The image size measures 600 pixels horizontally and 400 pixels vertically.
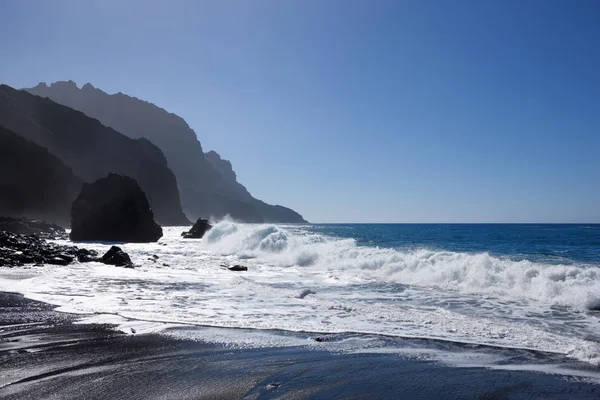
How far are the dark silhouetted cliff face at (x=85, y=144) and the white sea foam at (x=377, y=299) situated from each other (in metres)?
92.0

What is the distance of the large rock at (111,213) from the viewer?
175 feet

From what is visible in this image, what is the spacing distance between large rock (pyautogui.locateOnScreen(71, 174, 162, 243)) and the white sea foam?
3806cm

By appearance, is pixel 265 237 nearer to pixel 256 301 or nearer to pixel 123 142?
pixel 256 301

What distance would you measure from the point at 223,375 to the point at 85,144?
11627cm

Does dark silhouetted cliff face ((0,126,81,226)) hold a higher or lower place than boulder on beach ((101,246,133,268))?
higher

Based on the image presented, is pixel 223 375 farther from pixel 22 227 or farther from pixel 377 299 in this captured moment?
pixel 22 227

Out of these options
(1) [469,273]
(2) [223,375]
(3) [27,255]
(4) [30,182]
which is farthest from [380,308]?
(4) [30,182]

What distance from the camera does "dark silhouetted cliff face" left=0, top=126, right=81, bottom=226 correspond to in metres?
68.9

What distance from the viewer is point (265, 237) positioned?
40562 mm

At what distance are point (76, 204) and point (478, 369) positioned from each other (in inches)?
2311

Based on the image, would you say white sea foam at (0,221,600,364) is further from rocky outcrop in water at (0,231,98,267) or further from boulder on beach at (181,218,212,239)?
boulder on beach at (181,218,212,239)

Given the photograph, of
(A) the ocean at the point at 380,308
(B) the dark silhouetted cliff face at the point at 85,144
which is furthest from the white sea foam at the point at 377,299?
(B) the dark silhouetted cliff face at the point at 85,144

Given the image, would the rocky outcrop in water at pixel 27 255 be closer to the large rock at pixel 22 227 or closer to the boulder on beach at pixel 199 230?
the large rock at pixel 22 227

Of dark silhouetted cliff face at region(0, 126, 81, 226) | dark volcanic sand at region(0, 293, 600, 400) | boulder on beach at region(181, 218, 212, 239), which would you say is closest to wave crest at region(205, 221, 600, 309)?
dark volcanic sand at region(0, 293, 600, 400)
